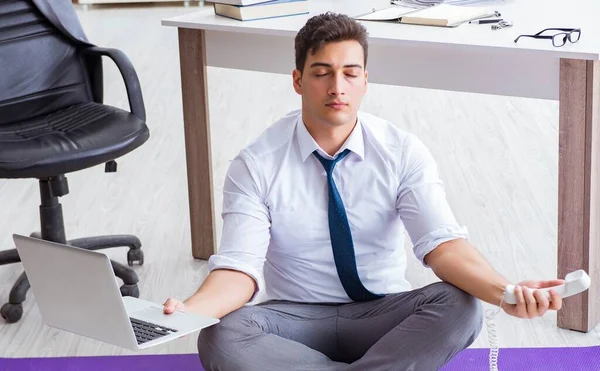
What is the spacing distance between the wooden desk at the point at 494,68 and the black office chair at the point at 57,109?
0.23 metres

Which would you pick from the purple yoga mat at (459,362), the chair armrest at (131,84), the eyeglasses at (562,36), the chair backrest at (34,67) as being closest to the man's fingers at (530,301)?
the purple yoga mat at (459,362)

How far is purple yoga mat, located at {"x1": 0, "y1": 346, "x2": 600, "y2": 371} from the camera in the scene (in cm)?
239

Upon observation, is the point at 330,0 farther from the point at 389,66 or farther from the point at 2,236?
the point at 2,236

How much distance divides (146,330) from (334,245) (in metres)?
0.49

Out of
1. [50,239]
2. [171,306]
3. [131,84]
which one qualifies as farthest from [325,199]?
[50,239]

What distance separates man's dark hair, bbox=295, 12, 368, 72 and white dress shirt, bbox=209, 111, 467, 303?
0.52ft

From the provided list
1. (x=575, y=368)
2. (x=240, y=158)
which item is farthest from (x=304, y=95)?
(x=575, y=368)

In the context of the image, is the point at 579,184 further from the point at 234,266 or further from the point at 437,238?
the point at 234,266

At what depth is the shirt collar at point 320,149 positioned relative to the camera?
2.11 meters

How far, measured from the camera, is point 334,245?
2.11 meters

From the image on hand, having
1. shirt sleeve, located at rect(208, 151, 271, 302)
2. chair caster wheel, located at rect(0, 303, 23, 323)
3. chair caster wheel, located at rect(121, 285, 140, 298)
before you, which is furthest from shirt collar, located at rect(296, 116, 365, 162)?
chair caster wheel, located at rect(0, 303, 23, 323)

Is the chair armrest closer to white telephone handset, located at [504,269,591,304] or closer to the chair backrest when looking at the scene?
the chair backrest

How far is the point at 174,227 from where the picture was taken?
3.35 meters

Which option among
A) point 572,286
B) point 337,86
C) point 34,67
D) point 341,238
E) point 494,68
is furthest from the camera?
point 34,67
